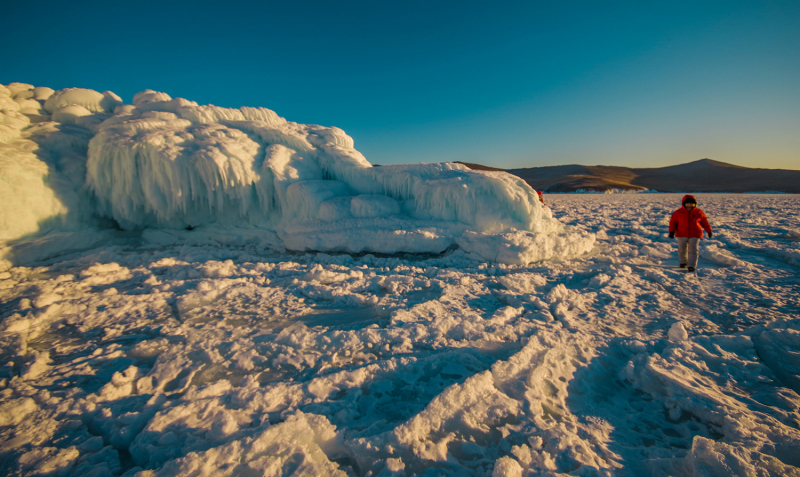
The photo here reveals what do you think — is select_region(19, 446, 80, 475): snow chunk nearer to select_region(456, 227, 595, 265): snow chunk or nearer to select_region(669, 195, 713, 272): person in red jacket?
select_region(456, 227, 595, 265): snow chunk

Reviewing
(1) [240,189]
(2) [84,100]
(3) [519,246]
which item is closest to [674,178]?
(3) [519,246]

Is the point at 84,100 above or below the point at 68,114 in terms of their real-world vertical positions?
above

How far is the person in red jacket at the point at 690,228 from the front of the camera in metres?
5.04

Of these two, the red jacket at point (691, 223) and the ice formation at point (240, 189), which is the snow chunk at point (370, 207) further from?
the red jacket at point (691, 223)

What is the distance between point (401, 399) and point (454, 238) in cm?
446

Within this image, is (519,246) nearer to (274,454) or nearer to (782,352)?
(782,352)

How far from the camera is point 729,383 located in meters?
2.45

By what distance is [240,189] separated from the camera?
23.2ft

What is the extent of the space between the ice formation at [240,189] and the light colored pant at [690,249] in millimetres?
1600

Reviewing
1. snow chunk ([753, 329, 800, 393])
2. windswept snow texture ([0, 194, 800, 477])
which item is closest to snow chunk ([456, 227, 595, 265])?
windswept snow texture ([0, 194, 800, 477])

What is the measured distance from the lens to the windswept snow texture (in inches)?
73.2

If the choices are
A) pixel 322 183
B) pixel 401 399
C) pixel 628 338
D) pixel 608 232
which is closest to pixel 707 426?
pixel 628 338

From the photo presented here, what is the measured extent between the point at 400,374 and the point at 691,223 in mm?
5977

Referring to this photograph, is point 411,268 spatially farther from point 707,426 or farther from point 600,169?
point 600,169
